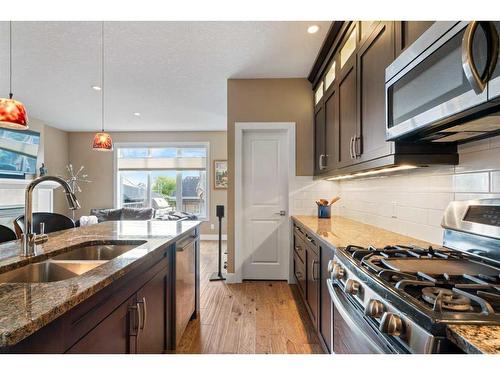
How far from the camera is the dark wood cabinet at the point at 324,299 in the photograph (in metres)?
1.64

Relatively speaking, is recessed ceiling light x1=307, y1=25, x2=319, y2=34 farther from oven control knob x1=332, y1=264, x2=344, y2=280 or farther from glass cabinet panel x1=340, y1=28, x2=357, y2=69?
oven control knob x1=332, y1=264, x2=344, y2=280

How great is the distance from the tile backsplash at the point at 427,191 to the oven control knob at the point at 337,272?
71 cm

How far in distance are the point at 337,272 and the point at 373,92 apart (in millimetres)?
1123

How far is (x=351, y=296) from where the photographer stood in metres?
1.10

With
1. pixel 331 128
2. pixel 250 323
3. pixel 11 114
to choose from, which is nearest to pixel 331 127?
pixel 331 128

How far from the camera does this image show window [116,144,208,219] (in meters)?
7.07

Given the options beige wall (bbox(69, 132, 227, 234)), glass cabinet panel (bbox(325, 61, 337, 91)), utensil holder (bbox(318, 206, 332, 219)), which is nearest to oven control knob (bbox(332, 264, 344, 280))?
utensil holder (bbox(318, 206, 332, 219))

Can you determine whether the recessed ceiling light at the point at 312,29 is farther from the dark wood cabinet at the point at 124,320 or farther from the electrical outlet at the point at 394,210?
the dark wood cabinet at the point at 124,320

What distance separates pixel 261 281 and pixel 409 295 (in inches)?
115

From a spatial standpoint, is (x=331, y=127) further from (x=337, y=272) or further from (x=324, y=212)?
(x=337, y=272)

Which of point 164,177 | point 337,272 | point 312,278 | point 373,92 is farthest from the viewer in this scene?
point 164,177

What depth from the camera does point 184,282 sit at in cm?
208
